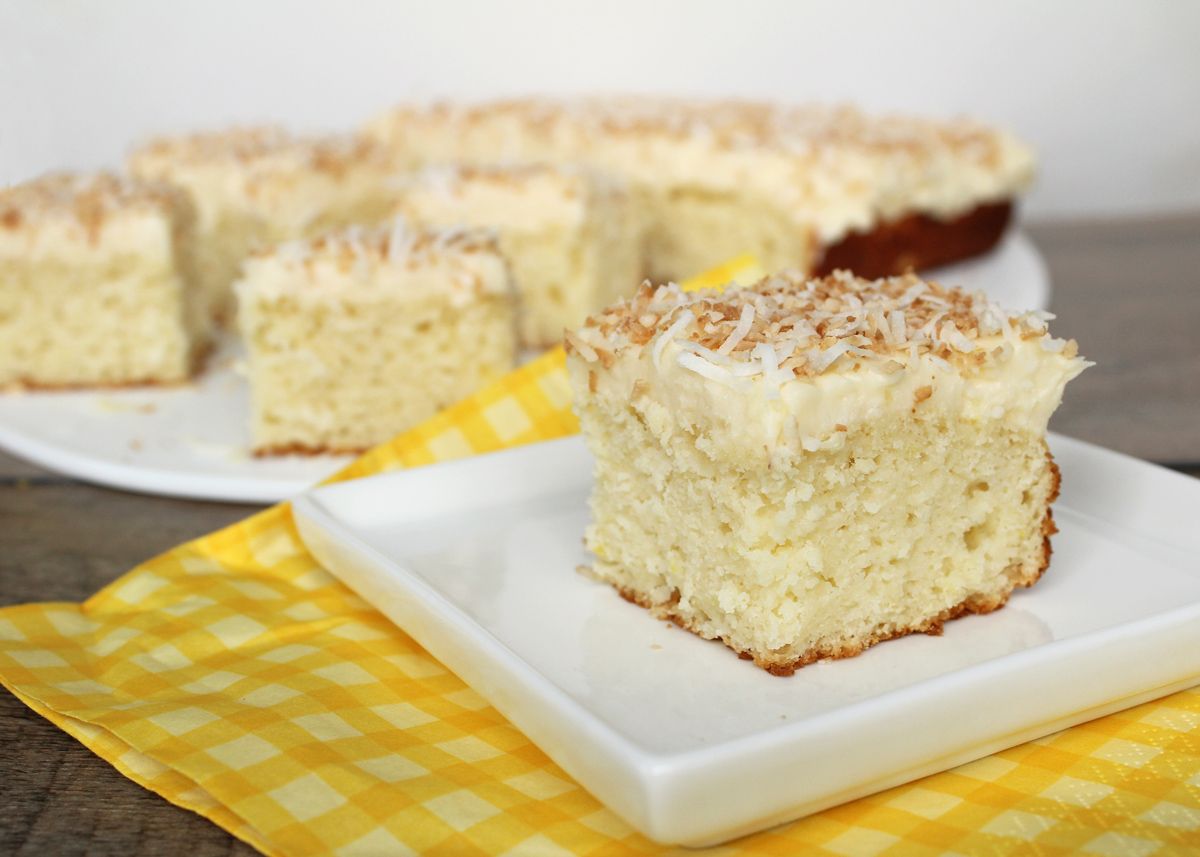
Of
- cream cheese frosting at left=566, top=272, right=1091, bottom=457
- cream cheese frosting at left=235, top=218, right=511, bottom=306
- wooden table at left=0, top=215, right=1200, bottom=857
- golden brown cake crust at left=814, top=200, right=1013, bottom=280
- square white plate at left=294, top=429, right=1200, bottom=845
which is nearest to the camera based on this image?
square white plate at left=294, top=429, right=1200, bottom=845

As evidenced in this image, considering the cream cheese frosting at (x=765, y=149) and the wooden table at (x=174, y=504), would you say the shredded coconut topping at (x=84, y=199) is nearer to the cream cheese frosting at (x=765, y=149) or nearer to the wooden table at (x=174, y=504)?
the wooden table at (x=174, y=504)

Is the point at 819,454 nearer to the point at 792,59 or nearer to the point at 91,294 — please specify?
the point at 91,294

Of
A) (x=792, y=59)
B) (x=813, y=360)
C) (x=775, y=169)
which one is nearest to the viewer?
(x=813, y=360)

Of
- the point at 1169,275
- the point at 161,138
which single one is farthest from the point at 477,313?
the point at 1169,275

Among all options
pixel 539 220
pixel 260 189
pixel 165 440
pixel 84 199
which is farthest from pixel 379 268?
pixel 260 189

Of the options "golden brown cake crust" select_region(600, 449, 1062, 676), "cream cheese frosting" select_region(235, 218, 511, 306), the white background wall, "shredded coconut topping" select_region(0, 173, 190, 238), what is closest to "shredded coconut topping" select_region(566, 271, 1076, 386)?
"golden brown cake crust" select_region(600, 449, 1062, 676)

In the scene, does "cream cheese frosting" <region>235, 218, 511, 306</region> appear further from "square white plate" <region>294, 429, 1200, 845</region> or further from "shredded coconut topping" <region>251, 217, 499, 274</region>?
"square white plate" <region>294, 429, 1200, 845</region>
